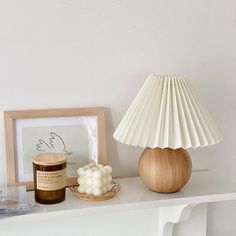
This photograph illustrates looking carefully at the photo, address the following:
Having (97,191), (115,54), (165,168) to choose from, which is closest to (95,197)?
(97,191)

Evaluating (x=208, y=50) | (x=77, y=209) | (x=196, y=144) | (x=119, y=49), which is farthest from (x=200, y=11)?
(x=77, y=209)

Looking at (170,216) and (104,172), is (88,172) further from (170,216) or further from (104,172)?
(170,216)

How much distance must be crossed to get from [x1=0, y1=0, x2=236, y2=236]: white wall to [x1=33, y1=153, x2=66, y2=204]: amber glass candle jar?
12cm

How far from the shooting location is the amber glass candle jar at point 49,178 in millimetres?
754

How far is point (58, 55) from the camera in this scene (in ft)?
2.80

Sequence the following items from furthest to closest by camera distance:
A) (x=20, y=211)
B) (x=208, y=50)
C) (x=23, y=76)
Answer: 1. (x=208, y=50)
2. (x=23, y=76)
3. (x=20, y=211)

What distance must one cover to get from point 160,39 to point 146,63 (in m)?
0.06

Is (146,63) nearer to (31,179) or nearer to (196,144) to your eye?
(196,144)

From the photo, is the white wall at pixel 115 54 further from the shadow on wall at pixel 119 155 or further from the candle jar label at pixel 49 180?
the candle jar label at pixel 49 180

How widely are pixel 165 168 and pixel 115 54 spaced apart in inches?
10.7

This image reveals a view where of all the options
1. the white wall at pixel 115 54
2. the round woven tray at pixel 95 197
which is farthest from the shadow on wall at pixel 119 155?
the round woven tray at pixel 95 197

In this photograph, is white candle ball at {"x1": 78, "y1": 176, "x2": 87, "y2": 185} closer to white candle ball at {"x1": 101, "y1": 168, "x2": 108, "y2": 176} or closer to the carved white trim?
white candle ball at {"x1": 101, "y1": 168, "x2": 108, "y2": 176}

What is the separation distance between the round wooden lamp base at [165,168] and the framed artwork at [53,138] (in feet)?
0.36

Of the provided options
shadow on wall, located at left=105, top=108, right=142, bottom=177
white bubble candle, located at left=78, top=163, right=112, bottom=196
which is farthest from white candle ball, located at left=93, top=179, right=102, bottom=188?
shadow on wall, located at left=105, top=108, right=142, bottom=177
